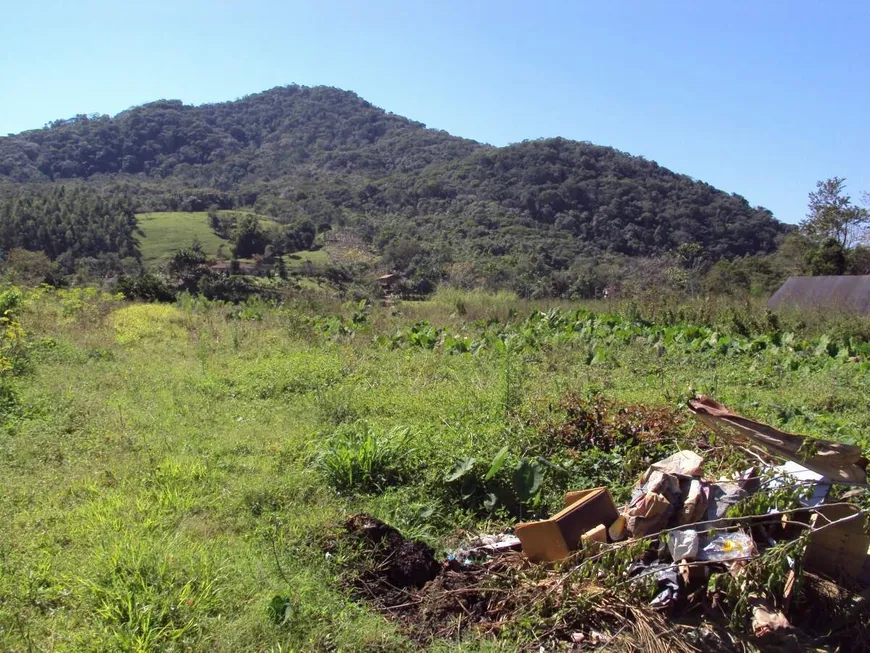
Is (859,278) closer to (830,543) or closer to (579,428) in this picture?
(579,428)

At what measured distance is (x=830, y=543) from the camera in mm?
3285

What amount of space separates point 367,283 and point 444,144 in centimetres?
6623

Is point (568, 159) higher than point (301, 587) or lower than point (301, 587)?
higher

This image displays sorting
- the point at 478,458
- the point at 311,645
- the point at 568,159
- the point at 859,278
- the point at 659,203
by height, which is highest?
the point at 568,159

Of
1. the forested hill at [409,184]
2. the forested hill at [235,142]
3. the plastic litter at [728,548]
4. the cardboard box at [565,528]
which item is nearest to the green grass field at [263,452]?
the cardboard box at [565,528]

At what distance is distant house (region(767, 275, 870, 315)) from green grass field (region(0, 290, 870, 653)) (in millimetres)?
5404

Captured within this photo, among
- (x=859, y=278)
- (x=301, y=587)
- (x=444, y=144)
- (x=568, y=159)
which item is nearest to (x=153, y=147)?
(x=444, y=144)

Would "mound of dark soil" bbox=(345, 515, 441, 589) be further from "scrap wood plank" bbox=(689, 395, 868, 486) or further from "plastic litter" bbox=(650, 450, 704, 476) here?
"scrap wood plank" bbox=(689, 395, 868, 486)

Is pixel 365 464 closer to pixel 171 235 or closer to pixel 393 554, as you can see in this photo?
pixel 393 554

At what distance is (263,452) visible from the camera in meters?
5.70

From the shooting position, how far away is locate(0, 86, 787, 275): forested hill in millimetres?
52859

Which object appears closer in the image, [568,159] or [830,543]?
[830,543]

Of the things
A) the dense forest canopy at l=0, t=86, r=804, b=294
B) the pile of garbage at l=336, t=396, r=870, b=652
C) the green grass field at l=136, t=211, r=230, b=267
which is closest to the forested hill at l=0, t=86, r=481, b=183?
the dense forest canopy at l=0, t=86, r=804, b=294

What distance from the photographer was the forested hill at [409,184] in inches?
2081
